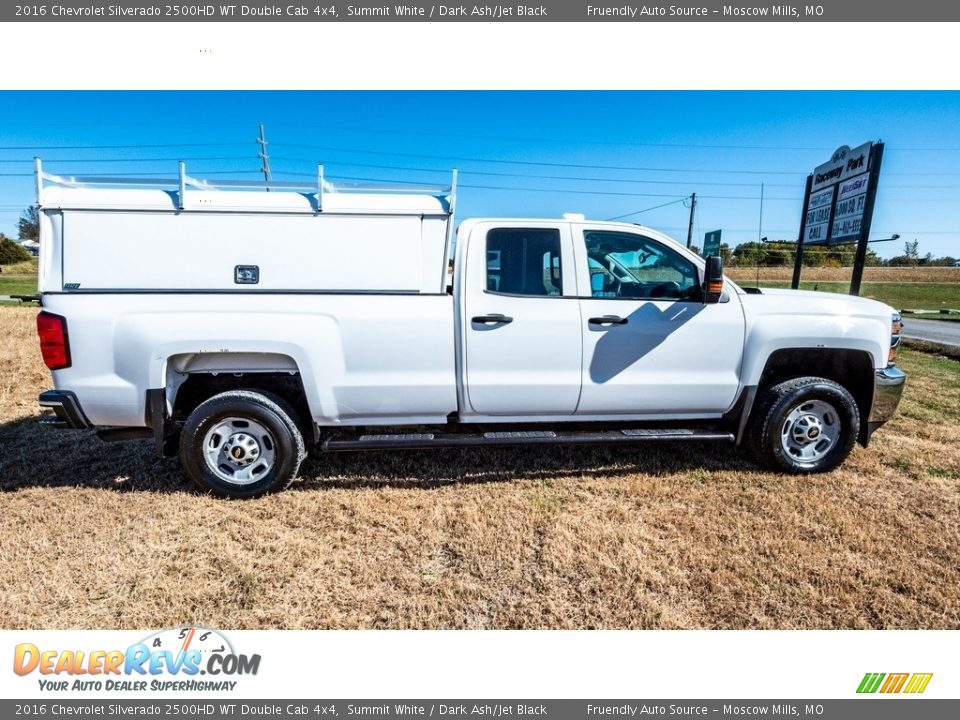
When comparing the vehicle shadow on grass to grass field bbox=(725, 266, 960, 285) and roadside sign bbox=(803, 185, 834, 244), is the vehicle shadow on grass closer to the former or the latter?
roadside sign bbox=(803, 185, 834, 244)

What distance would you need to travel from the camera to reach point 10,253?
49.5 meters

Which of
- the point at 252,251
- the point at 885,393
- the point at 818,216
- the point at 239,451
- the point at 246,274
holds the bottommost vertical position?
the point at 239,451

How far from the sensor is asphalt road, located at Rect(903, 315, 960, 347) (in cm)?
1162

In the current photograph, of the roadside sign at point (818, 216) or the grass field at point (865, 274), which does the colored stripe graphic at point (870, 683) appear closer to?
the roadside sign at point (818, 216)

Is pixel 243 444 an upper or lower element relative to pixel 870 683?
upper

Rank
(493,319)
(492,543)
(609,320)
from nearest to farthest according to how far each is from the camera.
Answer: (492,543) → (493,319) → (609,320)

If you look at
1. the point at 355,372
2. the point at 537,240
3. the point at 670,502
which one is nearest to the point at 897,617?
the point at 670,502

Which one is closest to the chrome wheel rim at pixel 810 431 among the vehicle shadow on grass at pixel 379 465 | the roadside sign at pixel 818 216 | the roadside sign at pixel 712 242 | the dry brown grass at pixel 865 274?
the vehicle shadow on grass at pixel 379 465

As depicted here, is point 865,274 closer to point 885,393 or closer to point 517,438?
point 885,393

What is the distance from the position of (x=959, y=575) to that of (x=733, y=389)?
162cm

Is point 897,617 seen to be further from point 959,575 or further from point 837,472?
point 837,472

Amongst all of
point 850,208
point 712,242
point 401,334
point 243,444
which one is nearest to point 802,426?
point 401,334

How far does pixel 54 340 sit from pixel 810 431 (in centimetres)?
535

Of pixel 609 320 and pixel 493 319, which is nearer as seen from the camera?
pixel 493 319
